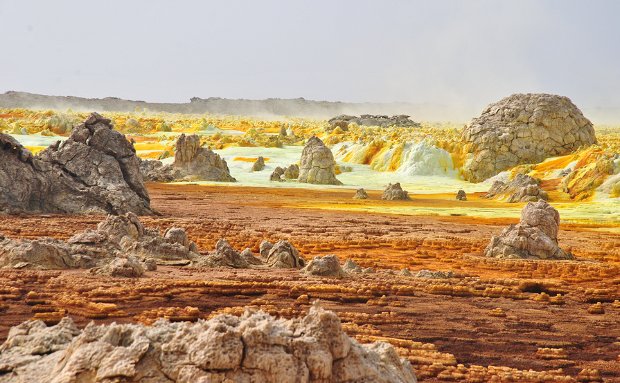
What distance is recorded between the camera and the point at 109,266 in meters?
12.1

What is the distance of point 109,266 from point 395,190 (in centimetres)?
2505

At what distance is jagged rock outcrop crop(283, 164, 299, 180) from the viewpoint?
1879 inches

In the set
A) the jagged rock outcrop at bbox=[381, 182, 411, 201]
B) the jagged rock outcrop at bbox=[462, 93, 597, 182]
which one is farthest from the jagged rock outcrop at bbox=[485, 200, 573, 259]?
the jagged rock outcrop at bbox=[462, 93, 597, 182]

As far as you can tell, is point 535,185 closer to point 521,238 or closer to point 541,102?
point 541,102

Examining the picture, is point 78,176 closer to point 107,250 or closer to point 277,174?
point 107,250

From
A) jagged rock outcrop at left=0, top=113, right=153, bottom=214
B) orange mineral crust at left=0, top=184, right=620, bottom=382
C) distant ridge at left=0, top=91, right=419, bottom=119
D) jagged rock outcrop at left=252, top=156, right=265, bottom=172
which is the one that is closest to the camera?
orange mineral crust at left=0, top=184, right=620, bottom=382

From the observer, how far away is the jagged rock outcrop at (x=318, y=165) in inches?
1802

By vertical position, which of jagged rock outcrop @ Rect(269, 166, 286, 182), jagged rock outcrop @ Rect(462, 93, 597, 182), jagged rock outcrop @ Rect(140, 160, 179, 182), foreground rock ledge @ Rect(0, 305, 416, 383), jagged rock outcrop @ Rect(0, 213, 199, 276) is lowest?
jagged rock outcrop @ Rect(140, 160, 179, 182)

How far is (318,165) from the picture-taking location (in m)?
45.9

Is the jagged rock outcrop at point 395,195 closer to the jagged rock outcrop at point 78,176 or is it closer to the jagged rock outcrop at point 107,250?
the jagged rock outcrop at point 78,176

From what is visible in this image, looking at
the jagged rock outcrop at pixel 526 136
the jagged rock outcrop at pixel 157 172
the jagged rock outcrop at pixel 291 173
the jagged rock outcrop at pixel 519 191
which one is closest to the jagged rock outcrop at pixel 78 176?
the jagged rock outcrop at pixel 519 191

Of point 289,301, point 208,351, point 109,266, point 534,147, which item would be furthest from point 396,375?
point 534,147

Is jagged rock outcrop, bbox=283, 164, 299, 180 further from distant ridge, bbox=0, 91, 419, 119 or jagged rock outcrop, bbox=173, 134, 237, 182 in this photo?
distant ridge, bbox=0, 91, 419, 119

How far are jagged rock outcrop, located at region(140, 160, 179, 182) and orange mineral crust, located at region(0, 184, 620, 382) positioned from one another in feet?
81.3
